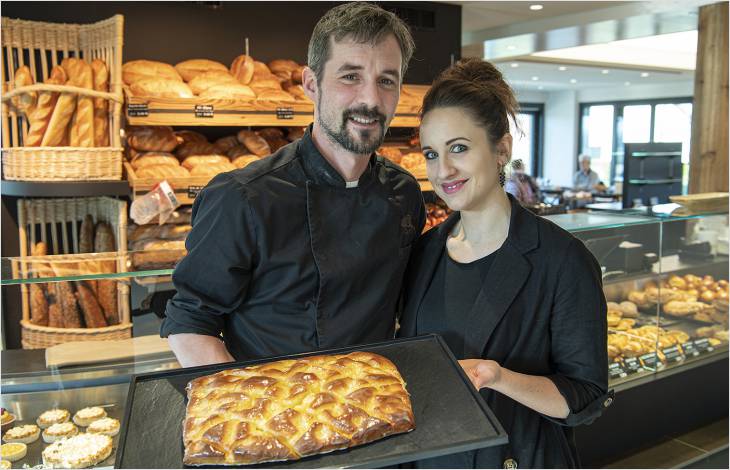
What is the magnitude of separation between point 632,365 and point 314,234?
2.28m

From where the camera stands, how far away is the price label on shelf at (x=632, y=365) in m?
3.11

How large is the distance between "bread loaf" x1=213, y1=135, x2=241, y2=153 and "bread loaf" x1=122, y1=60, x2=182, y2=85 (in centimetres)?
48

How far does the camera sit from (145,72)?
3643 mm

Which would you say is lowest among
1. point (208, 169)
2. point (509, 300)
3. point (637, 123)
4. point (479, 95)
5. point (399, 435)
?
point (399, 435)

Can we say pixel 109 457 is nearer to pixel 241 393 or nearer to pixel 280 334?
pixel 280 334

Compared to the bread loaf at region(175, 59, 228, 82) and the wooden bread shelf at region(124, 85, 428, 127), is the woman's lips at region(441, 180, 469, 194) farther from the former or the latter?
the bread loaf at region(175, 59, 228, 82)

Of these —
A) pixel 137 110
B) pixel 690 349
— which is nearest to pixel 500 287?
pixel 690 349

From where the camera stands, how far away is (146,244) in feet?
11.5

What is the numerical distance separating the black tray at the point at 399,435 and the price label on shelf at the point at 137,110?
95.7 inches

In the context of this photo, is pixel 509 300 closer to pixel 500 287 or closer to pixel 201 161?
pixel 500 287

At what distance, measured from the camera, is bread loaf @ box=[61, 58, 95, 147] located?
126 inches

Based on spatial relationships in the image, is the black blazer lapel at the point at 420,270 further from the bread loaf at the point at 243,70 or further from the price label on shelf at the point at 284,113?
the bread loaf at the point at 243,70

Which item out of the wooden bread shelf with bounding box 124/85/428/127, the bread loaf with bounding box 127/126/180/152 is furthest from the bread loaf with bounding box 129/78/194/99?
the bread loaf with bounding box 127/126/180/152

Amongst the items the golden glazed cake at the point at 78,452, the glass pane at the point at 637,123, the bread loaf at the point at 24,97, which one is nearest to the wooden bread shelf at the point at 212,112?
the bread loaf at the point at 24,97
